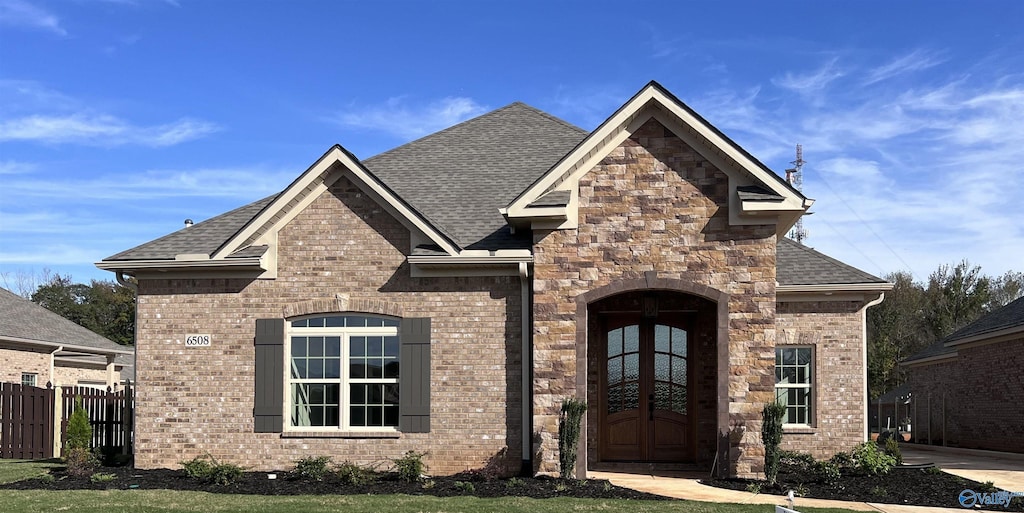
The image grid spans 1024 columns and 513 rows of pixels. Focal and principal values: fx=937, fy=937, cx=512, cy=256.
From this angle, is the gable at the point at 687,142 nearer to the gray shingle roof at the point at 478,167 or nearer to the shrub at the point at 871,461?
the gray shingle roof at the point at 478,167

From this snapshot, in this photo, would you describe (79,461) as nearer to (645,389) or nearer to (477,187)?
(477,187)

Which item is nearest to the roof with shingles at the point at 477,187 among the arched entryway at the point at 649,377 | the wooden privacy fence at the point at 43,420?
the arched entryway at the point at 649,377

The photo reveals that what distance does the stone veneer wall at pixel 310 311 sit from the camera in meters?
14.7

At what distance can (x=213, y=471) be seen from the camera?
45.0 feet

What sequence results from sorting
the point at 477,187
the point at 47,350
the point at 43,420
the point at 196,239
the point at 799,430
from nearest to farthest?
the point at 196,239 → the point at 799,430 → the point at 477,187 → the point at 43,420 → the point at 47,350

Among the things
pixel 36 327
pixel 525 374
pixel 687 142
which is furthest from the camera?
pixel 36 327

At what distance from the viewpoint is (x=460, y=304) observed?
1490cm

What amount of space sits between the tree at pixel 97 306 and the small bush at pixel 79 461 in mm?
41516

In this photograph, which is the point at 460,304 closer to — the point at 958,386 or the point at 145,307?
the point at 145,307

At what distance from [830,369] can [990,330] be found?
6919mm

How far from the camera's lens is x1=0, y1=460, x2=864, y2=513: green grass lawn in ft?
36.7

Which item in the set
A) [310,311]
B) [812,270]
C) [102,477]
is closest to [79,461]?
[102,477]

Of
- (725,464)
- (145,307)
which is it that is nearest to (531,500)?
(725,464)

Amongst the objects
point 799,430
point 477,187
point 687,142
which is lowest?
point 799,430
